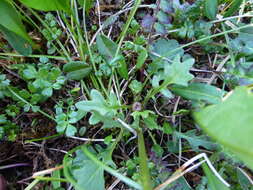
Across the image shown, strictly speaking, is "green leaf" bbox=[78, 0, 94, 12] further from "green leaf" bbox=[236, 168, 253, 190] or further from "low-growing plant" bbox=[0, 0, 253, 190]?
"green leaf" bbox=[236, 168, 253, 190]

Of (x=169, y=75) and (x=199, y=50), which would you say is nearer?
(x=169, y=75)

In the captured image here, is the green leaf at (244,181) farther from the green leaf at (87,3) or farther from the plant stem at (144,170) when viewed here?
the green leaf at (87,3)

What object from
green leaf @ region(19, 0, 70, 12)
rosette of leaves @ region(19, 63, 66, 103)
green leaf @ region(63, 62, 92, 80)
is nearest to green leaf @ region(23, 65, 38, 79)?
rosette of leaves @ region(19, 63, 66, 103)

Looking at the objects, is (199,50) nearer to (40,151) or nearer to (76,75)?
(76,75)

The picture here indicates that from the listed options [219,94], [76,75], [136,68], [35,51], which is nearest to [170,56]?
[136,68]

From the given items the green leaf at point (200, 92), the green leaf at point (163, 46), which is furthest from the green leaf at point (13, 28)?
the green leaf at point (200, 92)

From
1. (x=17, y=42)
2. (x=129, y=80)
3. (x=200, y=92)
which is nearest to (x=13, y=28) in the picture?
(x=17, y=42)

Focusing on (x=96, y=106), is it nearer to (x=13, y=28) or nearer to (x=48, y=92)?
(x=48, y=92)
